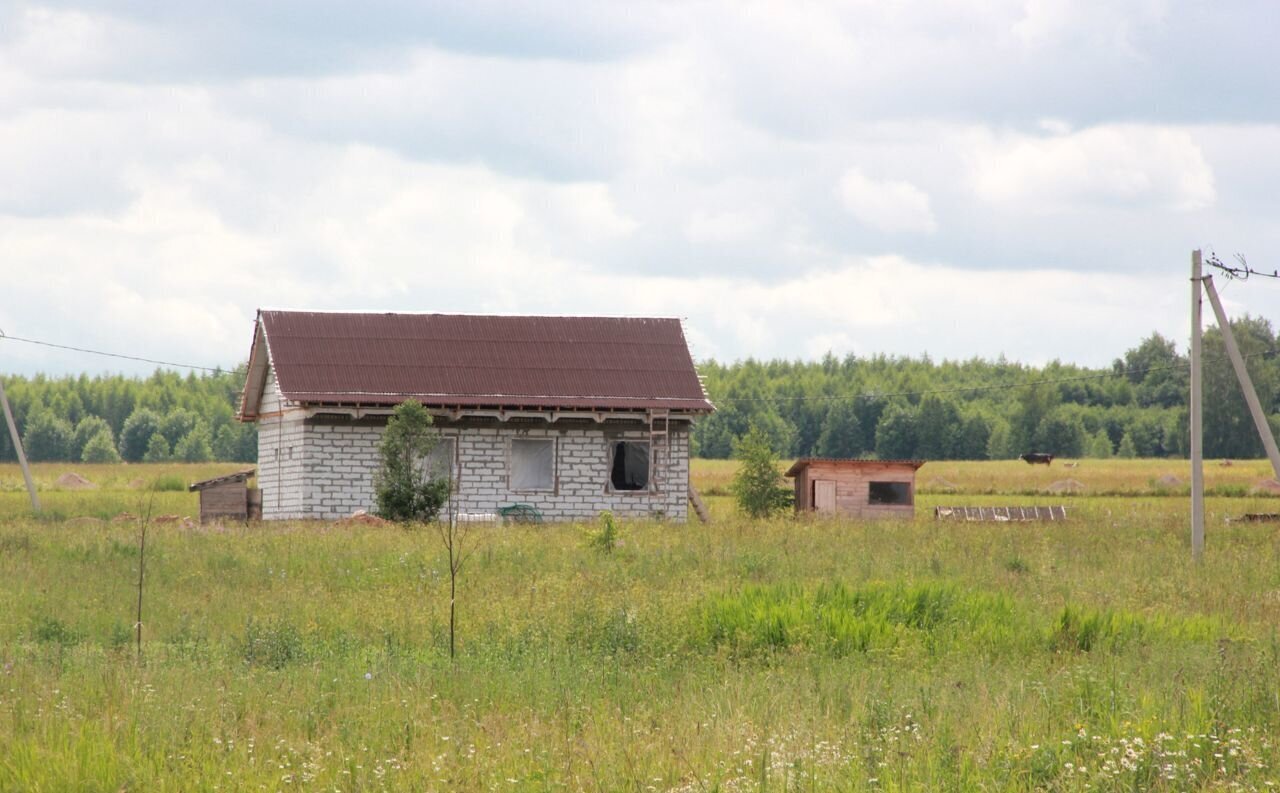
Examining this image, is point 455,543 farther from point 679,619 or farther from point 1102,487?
point 1102,487

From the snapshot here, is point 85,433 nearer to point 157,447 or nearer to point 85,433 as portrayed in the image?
point 85,433

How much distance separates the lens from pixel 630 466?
33.7 metres

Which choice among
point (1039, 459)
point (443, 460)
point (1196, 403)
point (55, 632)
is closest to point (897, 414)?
point (1039, 459)

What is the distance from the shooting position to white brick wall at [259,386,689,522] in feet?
105

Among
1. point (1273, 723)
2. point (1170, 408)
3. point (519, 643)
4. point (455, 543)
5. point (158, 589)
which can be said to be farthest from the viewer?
point (1170, 408)

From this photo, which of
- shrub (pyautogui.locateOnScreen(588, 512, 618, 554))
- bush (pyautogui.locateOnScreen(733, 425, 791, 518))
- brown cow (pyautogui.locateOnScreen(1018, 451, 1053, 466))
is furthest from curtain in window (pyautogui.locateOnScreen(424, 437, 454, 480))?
brown cow (pyautogui.locateOnScreen(1018, 451, 1053, 466))

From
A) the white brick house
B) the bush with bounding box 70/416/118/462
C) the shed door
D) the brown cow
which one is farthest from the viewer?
the bush with bounding box 70/416/118/462

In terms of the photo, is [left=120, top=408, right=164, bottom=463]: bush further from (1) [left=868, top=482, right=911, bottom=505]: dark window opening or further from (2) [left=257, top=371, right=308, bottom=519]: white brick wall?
(1) [left=868, top=482, right=911, bottom=505]: dark window opening

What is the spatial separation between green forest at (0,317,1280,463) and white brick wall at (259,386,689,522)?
67307mm

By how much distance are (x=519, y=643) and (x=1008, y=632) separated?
4.63 metres

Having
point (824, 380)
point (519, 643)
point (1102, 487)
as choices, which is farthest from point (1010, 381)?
point (519, 643)

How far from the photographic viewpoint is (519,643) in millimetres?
12953

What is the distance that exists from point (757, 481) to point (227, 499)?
Answer: 12.4m

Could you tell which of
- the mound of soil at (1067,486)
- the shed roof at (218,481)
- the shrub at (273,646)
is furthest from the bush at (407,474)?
the mound of soil at (1067,486)
